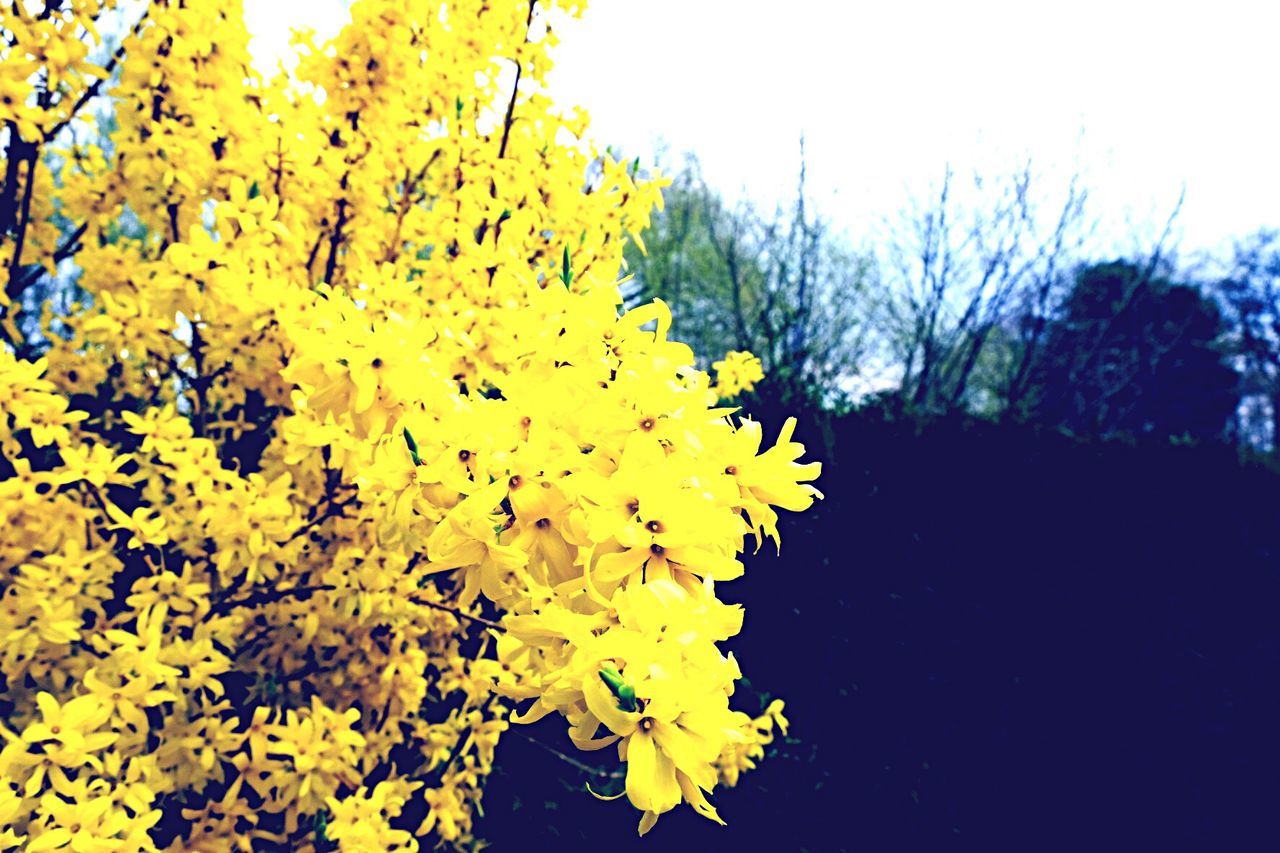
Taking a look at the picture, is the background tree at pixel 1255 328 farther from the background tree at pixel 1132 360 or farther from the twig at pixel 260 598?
the twig at pixel 260 598

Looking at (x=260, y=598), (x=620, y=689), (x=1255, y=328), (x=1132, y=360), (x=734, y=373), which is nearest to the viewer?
(x=620, y=689)

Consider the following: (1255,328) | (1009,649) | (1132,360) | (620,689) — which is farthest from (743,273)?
(1255,328)

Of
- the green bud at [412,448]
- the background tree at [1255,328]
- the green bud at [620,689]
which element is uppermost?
the background tree at [1255,328]

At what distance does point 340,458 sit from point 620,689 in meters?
1.15

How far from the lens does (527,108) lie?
2650 millimetres

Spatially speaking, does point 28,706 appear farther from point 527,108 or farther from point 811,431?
point 811,431

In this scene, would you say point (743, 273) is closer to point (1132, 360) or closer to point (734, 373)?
point (1132, 360)

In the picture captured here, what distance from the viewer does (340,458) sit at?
1871mm

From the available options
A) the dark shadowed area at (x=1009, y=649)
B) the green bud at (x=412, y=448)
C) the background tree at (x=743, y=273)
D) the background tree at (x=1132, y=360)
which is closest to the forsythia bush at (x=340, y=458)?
the green bud at (x=412, y=448)

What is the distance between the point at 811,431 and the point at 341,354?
9.37 feet

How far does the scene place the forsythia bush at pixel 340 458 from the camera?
114 cm

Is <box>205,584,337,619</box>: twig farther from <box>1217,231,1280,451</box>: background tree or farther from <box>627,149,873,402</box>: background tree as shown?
<box>1217,231,1280,451</box>: background tree

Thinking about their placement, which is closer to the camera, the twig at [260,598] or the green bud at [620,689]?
the green bud at [620,689]

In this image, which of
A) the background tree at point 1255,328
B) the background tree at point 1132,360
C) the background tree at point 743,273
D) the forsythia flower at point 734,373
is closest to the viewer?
the forsythia flower at point 734,373
